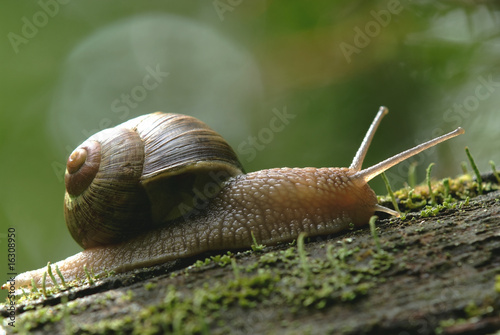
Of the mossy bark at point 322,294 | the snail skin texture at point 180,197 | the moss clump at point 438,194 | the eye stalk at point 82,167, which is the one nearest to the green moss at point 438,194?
the moss clump at point 438,194

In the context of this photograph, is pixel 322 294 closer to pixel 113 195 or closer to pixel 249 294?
pixel 249 294

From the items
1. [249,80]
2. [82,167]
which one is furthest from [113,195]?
[249,80]

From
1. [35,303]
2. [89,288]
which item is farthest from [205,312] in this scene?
[35,303]

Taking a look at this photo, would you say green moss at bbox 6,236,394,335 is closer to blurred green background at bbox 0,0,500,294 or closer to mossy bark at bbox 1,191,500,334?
mossy bark at bbox 1,191,500,334

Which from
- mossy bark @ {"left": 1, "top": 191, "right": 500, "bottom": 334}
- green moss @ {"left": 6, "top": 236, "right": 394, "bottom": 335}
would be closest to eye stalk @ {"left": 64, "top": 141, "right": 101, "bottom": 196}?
mossy bark @ {"left": 1, "top": 191, "right": 500, "bottom": 334}

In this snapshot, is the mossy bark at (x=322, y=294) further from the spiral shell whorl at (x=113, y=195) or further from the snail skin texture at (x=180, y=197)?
the spiral shell whorl at (x=113, y=195)

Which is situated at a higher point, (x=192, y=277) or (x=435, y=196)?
(x=192, y=277)

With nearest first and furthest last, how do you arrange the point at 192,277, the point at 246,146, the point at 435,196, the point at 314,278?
the point at 314,278
the point at 192,277
the point at 435,196
the point at 246,146

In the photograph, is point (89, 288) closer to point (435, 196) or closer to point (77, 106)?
point (435, 196)
